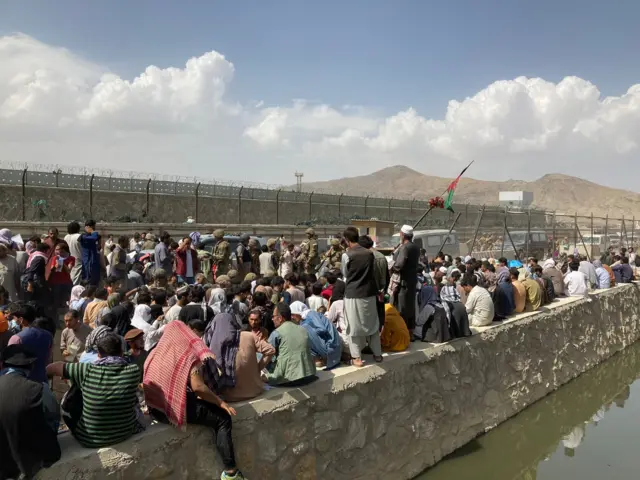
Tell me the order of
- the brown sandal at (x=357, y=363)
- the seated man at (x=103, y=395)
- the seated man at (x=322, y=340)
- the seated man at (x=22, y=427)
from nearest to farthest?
the seated man at (x=22, y=427), the seated man at (x=103, y=395), the seated man at (x=322, y=340), the brown sandal at (x=357, y=363)

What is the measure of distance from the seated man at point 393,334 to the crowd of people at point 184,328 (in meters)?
0.02

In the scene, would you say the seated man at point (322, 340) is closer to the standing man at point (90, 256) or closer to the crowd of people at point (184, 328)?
the crowd of people at point (184, 328)

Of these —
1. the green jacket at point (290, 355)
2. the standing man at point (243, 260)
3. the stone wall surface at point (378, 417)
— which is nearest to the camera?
the stone wall surface at point (378, 417)

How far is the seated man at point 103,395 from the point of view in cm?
367

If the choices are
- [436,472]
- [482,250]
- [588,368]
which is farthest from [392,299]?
[482,250]

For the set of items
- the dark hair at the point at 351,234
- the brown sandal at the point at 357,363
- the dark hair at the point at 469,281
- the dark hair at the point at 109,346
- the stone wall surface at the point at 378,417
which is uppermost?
the dark hair at the point at 351,234

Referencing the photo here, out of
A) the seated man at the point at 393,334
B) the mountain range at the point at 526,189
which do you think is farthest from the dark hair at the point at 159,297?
the mountain range at the point at 526,189

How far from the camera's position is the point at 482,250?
68.6 feet

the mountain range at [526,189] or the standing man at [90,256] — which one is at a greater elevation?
the mountain range at [526,189]

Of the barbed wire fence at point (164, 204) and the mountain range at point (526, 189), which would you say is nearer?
the barbed wire fence at point (164, 204)

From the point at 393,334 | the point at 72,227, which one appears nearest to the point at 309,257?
the point at 72,227

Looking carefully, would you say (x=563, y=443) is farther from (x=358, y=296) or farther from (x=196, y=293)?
(x=196, y=293)

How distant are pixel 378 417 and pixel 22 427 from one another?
12.5 feet

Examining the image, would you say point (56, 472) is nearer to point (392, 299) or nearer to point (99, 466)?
point (99, 466)
